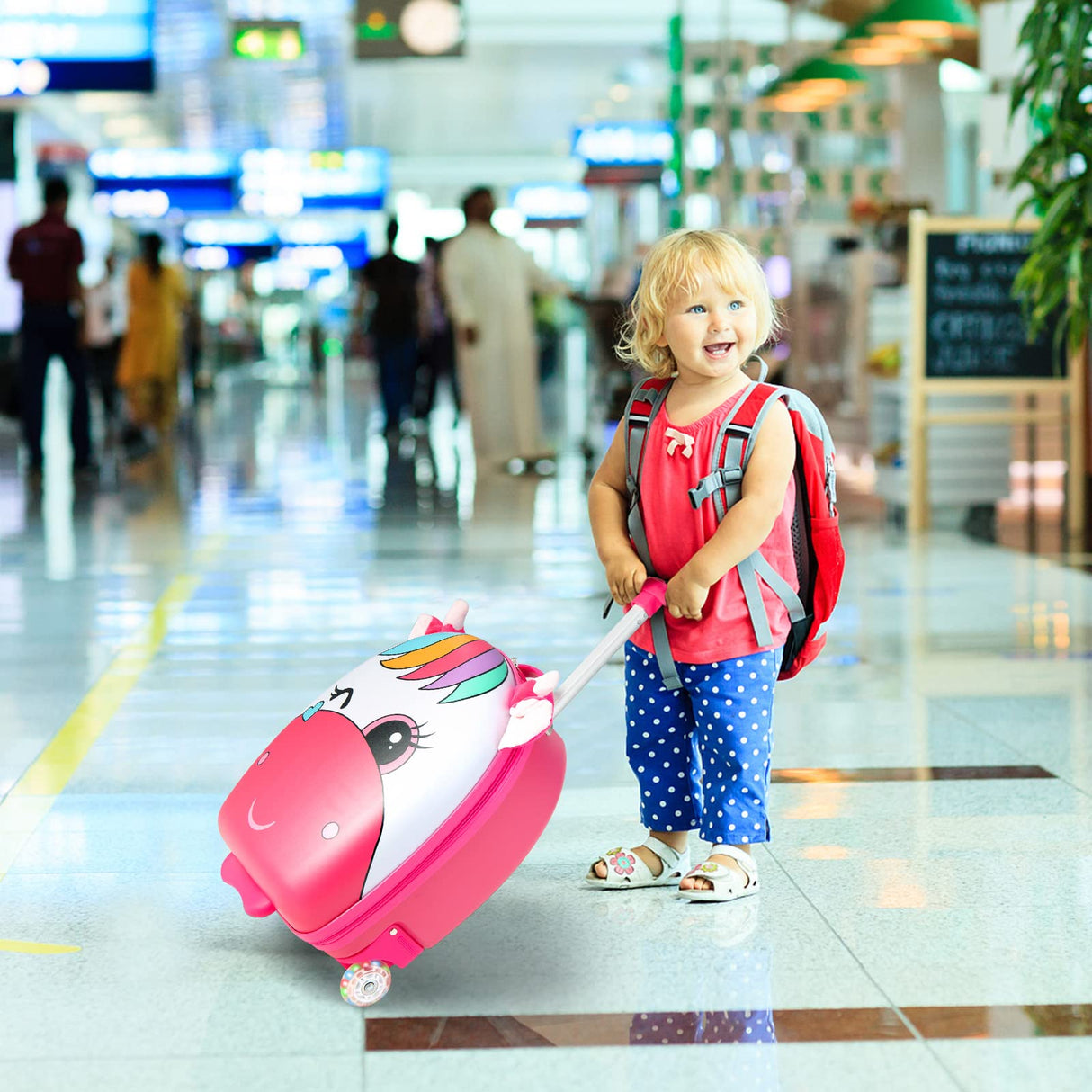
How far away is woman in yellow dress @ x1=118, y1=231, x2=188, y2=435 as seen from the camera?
47.3ft

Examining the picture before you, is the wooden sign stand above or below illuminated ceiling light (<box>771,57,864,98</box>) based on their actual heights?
below

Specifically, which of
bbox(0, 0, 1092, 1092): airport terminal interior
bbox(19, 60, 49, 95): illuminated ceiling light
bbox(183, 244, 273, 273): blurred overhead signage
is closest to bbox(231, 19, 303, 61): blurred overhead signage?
bbox(0, 0, 1092, 1092): airport terminal interior

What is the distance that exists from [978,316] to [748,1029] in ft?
20.1

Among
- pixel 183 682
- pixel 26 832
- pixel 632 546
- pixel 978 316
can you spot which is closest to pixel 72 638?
pixel 183 682

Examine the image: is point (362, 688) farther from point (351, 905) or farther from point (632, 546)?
point (632, 546)

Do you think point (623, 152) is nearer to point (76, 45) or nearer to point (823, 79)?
point (823, 79)

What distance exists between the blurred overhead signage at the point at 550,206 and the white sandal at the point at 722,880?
28767 millimetres

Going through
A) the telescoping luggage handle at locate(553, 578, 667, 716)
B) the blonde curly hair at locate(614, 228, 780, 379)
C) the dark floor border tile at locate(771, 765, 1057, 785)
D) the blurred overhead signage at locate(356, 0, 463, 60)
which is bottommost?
the dark floor border tile at locate(771, 765, 1057, 785)

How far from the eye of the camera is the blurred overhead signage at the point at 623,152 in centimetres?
1998

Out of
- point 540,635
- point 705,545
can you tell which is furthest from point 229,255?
point 705,545

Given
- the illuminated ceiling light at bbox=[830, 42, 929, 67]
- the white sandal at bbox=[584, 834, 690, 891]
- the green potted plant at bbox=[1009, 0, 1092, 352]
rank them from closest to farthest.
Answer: the white sandal at bbox=[584, 834, 690, 891], the green potted plant at bbox=[1009, 0, 1092, 352], the illuminated ceiling light at bbox=[830, 42, 929, 67]

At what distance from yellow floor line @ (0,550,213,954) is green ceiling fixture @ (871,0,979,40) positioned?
494cm

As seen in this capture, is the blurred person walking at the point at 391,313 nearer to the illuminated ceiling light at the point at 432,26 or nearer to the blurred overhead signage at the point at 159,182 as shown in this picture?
the illuminated ceiling light at the point at 432,26

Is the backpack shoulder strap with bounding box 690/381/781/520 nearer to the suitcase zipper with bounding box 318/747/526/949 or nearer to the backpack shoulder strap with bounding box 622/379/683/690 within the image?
the backpack shoulder strap with bounding box 622/379/683/690
